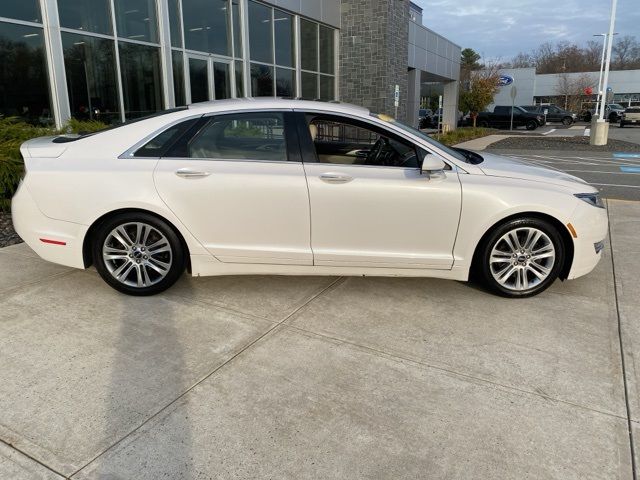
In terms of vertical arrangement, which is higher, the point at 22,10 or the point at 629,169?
the point at 22,10

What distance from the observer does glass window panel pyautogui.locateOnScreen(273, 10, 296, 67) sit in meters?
16.8

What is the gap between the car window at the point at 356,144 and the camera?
431cm

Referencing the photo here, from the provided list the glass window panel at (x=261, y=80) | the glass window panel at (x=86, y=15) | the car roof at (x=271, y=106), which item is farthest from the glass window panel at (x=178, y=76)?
the car roof at (x=271, y=106)

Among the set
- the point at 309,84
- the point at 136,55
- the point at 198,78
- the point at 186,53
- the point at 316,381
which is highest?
the point at 186,53

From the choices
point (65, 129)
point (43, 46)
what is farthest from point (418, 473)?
point (43, 46)

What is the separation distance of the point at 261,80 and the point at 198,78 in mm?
2836

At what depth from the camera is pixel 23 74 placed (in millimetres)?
9656

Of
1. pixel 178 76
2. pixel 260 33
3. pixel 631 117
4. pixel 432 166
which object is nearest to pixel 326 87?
pixel 260 33

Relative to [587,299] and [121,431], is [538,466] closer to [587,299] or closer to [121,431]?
[121,431]

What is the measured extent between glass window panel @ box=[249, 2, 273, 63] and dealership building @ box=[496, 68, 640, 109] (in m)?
46.2

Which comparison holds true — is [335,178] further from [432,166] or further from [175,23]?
[175,23]

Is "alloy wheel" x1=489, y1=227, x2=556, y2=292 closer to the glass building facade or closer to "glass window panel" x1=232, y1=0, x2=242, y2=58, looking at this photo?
the glass building facade

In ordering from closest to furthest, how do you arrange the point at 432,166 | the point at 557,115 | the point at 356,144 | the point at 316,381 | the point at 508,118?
1. the point at 316,381
2. the point at 432,166
3. the point at 356,144
4. the point at 508,118
5. the point at 557,115

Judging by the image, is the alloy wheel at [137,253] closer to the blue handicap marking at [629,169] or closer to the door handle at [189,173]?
the door handle at [189,173]
